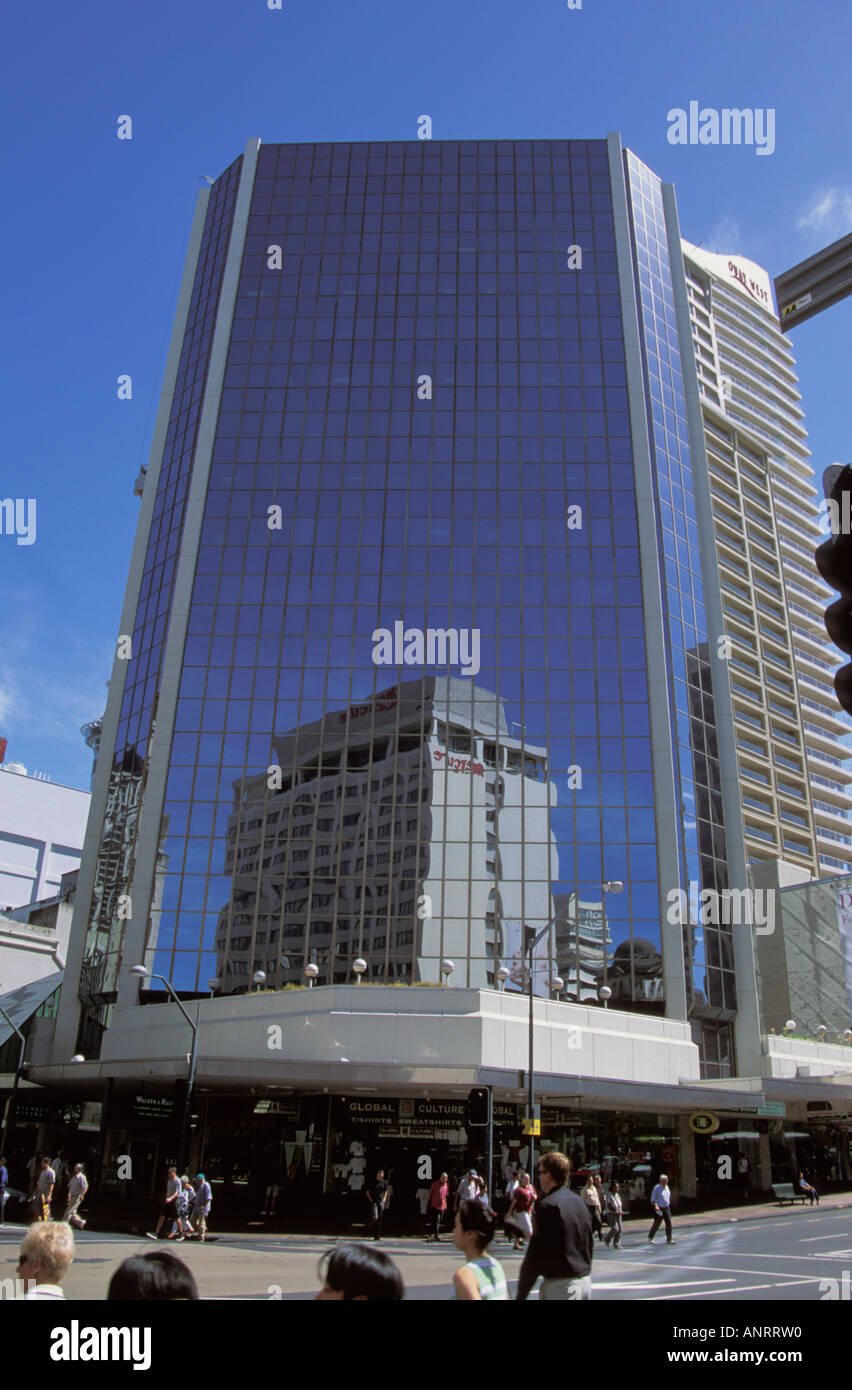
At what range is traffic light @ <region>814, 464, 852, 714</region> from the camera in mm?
4711

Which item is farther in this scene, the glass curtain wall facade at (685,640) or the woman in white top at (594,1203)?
the glass curtain wall facade at (685,640)

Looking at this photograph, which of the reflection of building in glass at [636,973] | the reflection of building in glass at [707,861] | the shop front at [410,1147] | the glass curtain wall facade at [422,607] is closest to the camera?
the shop front at [410,1147]

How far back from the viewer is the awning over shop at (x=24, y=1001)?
4528cm

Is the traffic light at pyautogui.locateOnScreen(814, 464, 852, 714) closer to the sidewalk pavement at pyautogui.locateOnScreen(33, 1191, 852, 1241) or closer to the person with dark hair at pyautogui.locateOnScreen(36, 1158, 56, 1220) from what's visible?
the sidewalk pavement at pyautogui.locateOnScreen(33, 1191, 852, 1241)

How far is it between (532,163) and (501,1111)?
52916mm

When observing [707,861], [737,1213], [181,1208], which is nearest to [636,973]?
[707,861]

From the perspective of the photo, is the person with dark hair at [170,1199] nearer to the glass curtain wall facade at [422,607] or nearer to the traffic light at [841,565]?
the glass curtain wall facade at [422,607]

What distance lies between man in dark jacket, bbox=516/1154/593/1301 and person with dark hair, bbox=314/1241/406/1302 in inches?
107

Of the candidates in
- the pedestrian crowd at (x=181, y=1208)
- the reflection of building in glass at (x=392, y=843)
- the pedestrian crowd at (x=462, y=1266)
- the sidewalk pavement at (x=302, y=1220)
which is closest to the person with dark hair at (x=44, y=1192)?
the sidewalk pavement at (x=302, y=1220)

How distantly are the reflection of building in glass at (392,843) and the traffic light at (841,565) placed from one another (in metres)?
38.7

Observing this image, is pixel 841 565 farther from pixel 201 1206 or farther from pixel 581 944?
pixel 581 944

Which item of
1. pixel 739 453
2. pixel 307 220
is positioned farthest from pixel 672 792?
pixel 739 453

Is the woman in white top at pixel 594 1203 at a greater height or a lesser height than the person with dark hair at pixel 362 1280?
lesser

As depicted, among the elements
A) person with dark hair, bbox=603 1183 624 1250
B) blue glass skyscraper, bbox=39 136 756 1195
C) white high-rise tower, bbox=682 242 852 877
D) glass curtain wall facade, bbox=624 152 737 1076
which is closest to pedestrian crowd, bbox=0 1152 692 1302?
person with dark hair, bbox=603 1183 624 1250
